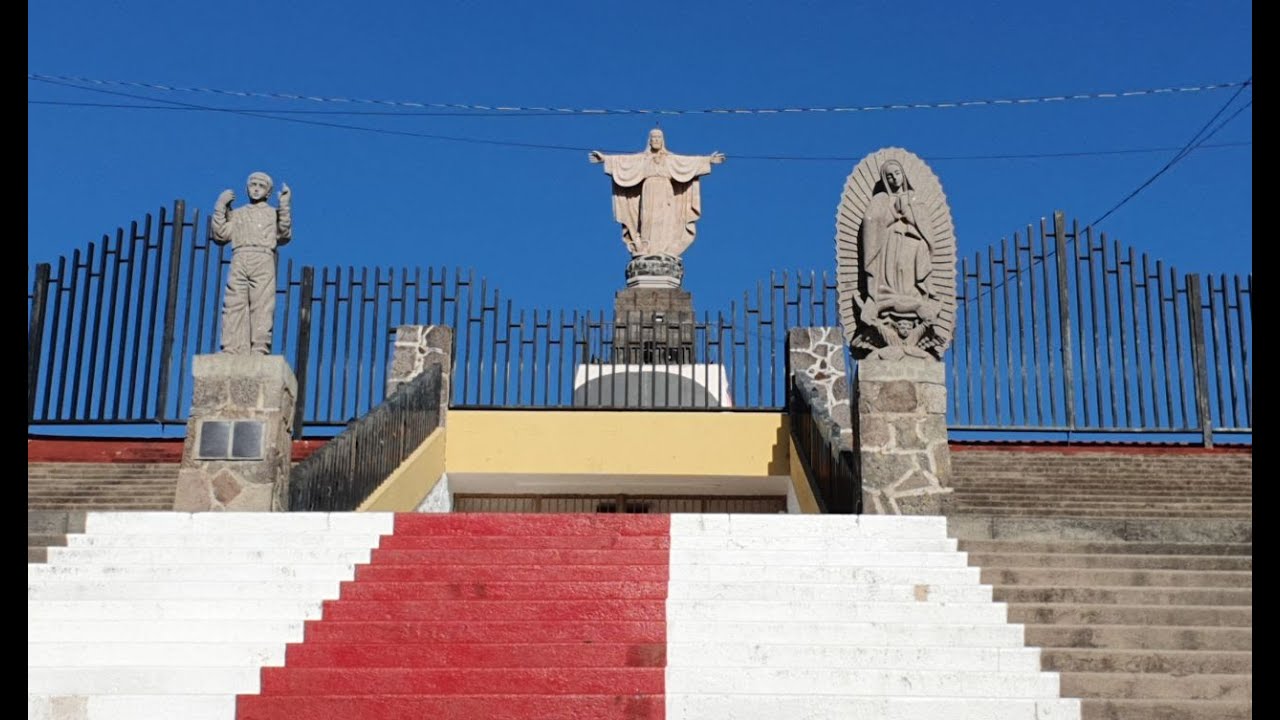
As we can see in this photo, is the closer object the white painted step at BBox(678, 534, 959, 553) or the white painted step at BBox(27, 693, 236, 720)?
the white painted step at BBox(27, 693, 236, 720)

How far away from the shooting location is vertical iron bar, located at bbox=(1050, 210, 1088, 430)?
17.1 meters

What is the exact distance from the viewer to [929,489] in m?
11.2

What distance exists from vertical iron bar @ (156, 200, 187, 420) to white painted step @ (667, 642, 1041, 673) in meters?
10.7

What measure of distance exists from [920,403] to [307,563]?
194 inches

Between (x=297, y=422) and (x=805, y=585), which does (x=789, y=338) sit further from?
(x=805, y=585)

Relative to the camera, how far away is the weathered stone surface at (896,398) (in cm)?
1145

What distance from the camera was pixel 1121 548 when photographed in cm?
945

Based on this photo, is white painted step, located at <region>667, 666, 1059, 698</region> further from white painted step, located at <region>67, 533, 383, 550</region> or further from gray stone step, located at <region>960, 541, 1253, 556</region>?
white painted step, located at <region>67, 533, 383, 550</region>

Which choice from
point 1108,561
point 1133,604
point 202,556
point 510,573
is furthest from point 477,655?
point 1108,561

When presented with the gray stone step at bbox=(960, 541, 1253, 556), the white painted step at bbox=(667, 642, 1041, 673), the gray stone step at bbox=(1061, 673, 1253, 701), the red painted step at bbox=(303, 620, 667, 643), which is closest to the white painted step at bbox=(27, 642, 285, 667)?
the red painted step at bbox=(303, 620, 667, 643)

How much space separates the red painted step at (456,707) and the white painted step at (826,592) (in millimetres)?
1338

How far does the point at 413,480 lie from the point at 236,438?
3735 mm

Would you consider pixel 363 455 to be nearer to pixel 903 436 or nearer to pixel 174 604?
pixel 174 604
